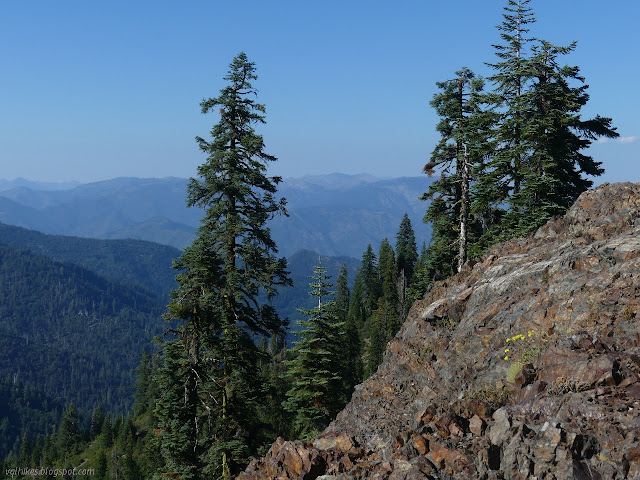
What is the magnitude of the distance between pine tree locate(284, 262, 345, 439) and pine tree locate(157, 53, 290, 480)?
6.32 m

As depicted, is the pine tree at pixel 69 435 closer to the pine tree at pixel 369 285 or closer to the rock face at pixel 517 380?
the pine tree at pixel 369 285

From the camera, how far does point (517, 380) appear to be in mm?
9984

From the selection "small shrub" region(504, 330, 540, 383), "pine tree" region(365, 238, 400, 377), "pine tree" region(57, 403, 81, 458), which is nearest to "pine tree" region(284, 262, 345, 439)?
"small shrub" region(504, 330, 540, 383)

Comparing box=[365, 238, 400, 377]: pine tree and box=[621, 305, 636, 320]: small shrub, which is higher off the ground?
box=[621, 305, 636, 320]: small shrub

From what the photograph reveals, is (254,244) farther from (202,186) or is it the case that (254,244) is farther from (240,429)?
(240,429)

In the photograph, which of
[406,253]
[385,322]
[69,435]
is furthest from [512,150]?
[69,435]

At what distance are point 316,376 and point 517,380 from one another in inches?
682

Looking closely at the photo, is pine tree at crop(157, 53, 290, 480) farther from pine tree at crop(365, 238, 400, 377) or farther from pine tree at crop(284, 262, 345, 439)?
pine tree at crop(365, 238, 400, 377)

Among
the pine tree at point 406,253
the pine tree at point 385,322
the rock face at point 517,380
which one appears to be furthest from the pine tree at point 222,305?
the pine tree at point 406,253

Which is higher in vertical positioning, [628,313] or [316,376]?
Answer: [628,313]

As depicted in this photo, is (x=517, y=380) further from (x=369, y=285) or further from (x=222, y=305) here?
(x=369, y=285)

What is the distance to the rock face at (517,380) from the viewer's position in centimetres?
782

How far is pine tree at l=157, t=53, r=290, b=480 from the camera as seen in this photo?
1877cm

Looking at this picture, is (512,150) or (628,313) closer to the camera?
(628,313)
